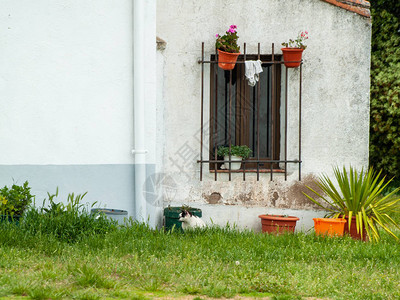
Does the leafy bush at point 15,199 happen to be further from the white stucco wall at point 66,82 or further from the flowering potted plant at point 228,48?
the flowering potted plant at point 228,48

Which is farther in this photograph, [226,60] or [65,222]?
[226,60]

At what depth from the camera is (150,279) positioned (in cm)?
396

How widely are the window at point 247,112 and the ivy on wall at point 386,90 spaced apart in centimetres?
341

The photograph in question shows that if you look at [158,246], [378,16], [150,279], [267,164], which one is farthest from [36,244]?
[378,16]

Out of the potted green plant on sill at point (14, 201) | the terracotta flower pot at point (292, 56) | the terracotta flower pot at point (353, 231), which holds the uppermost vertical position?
the terracotta flower pot at point (292, 56)

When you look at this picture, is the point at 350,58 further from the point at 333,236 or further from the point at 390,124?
the point at 390,124

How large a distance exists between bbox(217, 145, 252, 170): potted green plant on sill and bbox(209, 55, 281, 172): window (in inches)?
5.4

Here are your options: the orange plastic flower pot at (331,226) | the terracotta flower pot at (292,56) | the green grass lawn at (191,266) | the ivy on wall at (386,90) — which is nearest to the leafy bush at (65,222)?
the green grass lawn at (191,266)

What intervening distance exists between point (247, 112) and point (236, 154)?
2.27 ft

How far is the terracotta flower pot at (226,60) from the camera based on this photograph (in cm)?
681

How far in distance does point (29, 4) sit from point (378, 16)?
813 cm

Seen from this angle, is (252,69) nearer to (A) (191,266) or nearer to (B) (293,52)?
(B) (293,52)

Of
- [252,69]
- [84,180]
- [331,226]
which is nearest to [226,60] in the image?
[252,69]

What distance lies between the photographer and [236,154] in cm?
707
